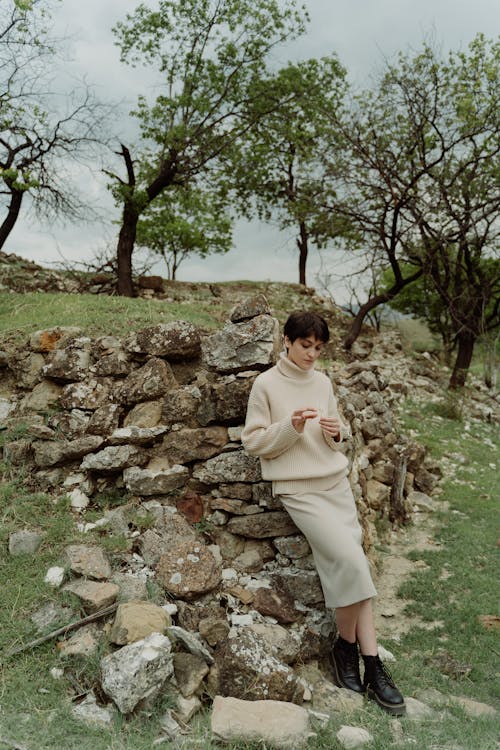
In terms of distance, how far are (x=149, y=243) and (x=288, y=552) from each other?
740 inches

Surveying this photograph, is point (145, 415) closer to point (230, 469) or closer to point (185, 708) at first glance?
point (230, 469)

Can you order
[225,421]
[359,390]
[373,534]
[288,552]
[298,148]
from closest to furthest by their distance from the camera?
[288,552] → [225,421] → [373,534] → [359,390] → [298,148]

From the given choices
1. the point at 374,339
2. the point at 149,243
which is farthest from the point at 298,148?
the point at 149,243

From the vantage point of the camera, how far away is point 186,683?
2.95 m

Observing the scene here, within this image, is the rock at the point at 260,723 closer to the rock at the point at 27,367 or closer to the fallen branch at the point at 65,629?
the fallen branch at the point at 65,629

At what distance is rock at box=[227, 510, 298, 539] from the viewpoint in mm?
4082

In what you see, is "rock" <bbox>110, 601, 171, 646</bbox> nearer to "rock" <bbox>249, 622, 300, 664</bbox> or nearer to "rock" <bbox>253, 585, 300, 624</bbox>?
"rock" <bbox>249, 622, 300, 664</bbox>

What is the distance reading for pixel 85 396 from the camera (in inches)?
190

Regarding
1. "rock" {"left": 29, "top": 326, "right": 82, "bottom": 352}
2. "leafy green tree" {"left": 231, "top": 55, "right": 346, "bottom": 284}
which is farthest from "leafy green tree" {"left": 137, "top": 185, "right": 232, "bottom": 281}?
"rock" {"left": 29, "top": 326, "right": 82, "bottom": 352}

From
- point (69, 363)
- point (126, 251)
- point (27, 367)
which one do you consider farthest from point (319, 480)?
point (126, 251)

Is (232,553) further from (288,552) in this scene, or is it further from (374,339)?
(374,339)

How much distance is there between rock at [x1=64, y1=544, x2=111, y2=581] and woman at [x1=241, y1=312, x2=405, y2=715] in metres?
1.17

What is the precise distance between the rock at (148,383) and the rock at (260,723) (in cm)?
249

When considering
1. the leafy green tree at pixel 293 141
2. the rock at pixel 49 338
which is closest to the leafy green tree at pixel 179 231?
the leafy green tree at pixel 293 141
